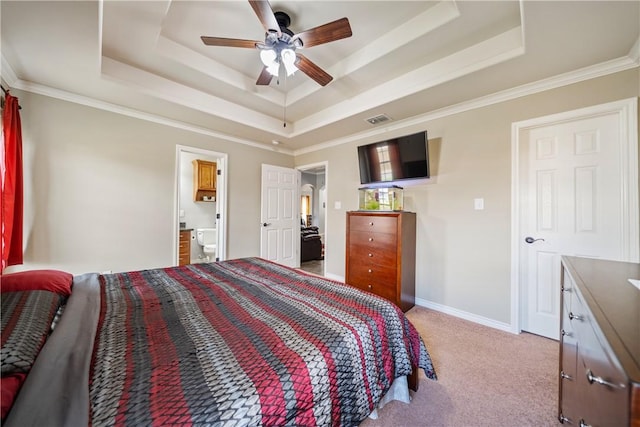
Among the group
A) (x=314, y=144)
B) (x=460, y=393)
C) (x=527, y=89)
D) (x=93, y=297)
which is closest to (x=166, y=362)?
(x=93, y=297)

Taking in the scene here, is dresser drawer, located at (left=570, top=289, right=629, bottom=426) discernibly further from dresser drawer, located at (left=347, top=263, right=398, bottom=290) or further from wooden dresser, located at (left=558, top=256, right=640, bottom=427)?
dresser drawer, located at (left=347, top=263, right=398, bottom=290)

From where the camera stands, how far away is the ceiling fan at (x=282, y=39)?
65.7 inches

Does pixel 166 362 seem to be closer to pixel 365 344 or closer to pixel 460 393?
pixel 365 344

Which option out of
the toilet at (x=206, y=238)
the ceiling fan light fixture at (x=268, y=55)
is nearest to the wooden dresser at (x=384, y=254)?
the ceiling fan light fixture at (x=268, y=55)

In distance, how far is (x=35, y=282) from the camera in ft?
4.22

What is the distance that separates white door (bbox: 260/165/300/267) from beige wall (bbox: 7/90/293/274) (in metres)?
1.25

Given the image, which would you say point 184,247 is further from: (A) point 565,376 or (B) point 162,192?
(A) point 565,376

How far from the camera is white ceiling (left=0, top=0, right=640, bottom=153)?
5.48 feet

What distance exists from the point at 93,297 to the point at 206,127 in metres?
2.91

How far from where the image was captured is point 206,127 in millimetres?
3609

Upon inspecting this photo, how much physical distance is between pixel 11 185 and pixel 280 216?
10.3 ft

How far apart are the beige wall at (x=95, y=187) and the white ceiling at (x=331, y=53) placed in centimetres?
22

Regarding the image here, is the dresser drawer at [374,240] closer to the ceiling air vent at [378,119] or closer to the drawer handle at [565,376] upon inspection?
the ceiling air vent at [378,119]

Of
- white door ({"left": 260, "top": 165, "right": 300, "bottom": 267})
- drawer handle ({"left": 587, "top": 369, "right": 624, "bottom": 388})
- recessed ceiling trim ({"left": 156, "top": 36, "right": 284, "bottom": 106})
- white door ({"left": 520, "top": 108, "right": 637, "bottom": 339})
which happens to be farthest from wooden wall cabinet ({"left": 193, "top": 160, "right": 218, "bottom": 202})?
drawer handle ({"left": 587, "top": 369, "right": 624, "bottom": 388})
